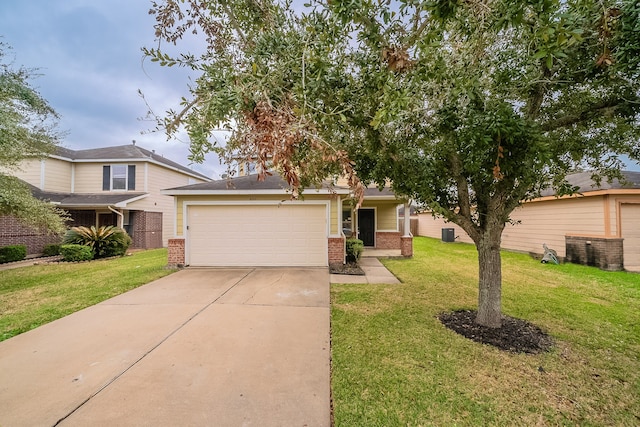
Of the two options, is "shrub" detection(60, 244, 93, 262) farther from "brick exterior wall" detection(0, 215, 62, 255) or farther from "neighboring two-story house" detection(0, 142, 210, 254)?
"neighboring two-story house" detection(0, 142, 210, 254)

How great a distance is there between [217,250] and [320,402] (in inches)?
291

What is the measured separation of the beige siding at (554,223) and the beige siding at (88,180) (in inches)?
758

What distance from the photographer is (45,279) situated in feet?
25.9

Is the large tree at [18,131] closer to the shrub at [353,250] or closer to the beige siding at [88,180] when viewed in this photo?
the beige siding at [88,180]

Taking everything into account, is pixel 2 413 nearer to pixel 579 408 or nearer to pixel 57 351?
pixel 57 351

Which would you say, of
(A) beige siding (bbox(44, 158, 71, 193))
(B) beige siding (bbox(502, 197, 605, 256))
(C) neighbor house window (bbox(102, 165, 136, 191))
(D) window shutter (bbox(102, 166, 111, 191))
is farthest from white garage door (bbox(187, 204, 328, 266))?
(A) beige siding (bbox(44, 158, 71, 193))

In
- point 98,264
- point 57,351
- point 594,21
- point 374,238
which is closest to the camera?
point 594,21

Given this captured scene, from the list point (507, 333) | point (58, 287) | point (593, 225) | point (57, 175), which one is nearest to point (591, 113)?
point (507, 333)

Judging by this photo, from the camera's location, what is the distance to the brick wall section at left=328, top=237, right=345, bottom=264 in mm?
9031

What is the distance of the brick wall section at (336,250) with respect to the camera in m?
9.03

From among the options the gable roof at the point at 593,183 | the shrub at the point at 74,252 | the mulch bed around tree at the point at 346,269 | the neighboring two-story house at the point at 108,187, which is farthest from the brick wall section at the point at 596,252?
the neighboring two-story house at the point at 108,187

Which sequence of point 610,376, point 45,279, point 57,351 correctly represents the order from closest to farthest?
point 610,376 → point 57,351 → point 45,279

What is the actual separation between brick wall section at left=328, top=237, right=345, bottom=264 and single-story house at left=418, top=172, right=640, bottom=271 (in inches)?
207

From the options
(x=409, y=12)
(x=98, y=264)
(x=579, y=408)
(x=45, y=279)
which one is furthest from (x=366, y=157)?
(x=98, y=264)
